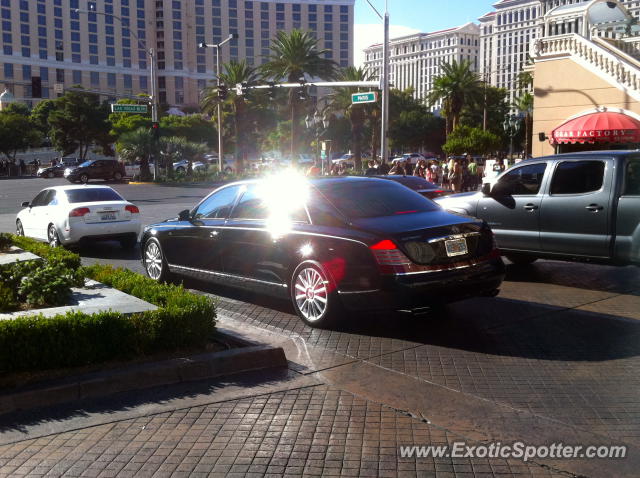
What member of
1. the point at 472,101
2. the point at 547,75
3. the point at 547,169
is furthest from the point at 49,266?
the point at 472,101

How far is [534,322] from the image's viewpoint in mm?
7348

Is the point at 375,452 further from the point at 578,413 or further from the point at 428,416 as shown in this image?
the point at 578,413

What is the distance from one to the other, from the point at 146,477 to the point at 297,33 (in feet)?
168

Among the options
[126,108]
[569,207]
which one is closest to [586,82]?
[569,207]

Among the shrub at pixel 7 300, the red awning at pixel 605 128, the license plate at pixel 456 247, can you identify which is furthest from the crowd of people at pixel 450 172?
the shrub at pixel 7 300

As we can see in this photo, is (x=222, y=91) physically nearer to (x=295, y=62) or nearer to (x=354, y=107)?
(x=295, y=62)

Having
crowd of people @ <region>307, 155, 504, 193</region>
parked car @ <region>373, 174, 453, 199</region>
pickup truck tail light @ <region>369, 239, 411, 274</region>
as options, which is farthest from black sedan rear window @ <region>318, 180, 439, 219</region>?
crowd of people @ <region>307, 155, 504, 193</region>

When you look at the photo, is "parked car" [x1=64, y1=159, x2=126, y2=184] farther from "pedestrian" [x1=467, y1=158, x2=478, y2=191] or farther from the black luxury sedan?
the black luxury sedan

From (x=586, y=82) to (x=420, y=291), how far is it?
2314 centimetres

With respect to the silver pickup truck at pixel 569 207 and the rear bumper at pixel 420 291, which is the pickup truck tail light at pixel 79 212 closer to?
the silver pickup truck at pixel 569 207

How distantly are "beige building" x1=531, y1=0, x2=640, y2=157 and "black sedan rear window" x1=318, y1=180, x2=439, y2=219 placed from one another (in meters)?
19.2

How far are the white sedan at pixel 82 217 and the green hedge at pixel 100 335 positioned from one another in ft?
25.6

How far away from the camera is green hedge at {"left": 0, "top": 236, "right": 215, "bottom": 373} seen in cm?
516

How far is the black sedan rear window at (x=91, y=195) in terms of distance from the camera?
46.2 feet
